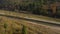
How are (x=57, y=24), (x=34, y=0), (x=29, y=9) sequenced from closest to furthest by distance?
(x=57, y=24) < (x=29, y=9) < (x=34, y=0)

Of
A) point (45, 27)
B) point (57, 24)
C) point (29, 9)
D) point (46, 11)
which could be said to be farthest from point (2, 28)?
point (29, 9)

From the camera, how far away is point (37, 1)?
23.5 metres

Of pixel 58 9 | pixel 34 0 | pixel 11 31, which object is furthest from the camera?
pixel 34 0

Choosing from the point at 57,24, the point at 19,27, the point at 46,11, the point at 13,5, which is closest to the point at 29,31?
the point at 19,27

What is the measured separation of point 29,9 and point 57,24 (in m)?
8.93

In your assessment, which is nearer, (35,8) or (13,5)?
(35,8)

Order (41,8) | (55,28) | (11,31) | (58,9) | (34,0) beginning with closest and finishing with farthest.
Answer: (11,31)
(55,28)
(58,9)
(41,8)
(34,0)

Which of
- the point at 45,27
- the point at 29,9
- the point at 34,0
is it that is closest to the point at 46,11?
the point at 29,9

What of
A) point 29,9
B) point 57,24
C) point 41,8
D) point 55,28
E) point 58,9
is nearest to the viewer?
point 55,28

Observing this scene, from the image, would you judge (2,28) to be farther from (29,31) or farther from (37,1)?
(37,1)

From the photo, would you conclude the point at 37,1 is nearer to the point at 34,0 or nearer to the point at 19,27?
the point at 34,0

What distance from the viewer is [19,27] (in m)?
11.5

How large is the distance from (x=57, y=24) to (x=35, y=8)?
25.9ft

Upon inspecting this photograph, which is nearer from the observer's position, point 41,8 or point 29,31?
point 29,31
